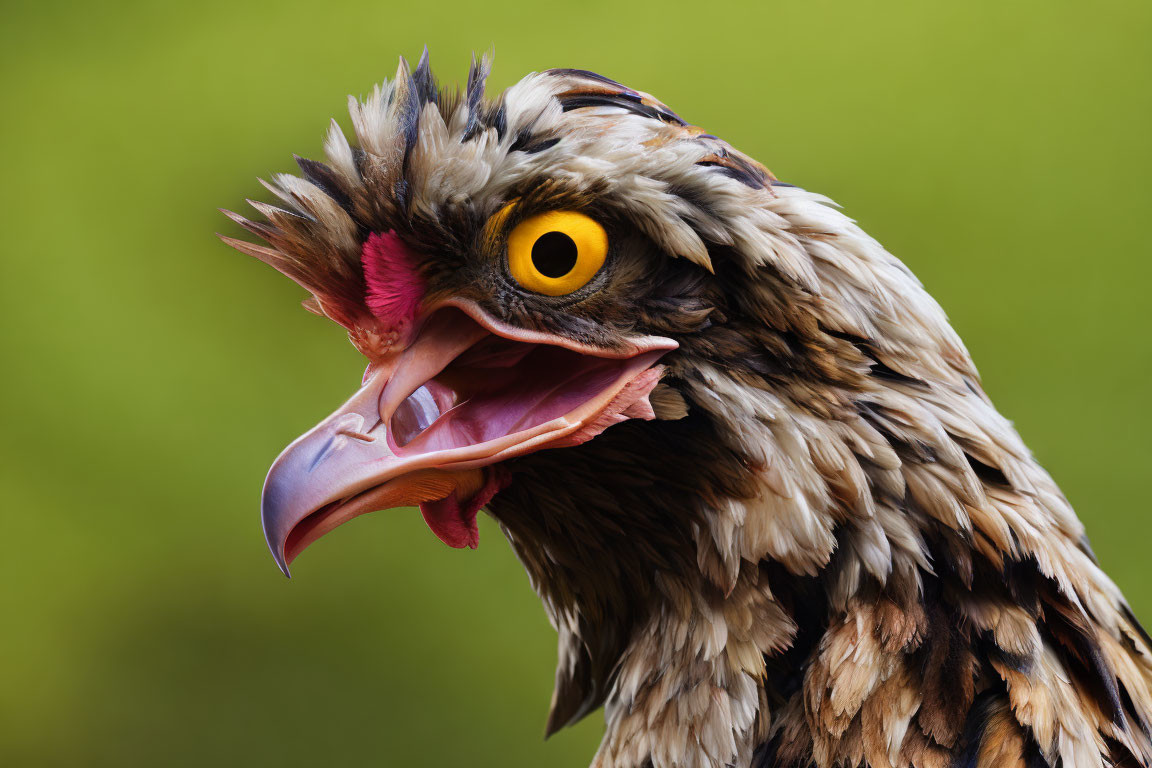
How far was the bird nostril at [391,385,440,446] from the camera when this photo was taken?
0.89 meters

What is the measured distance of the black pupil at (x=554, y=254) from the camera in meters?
0.82

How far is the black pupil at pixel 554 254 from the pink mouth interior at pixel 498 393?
0.08 meters

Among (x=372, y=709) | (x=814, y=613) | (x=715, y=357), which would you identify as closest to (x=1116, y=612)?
(x=814, y=613)

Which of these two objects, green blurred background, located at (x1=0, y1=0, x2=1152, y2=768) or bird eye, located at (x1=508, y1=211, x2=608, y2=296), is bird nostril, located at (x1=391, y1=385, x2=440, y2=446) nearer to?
bird eye, located at (x1=508, y1=211, x2=608, y2=296)

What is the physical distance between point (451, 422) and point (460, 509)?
9 centimetres

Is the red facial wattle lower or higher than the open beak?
higher

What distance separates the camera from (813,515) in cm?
85

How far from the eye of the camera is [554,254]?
0.83 m

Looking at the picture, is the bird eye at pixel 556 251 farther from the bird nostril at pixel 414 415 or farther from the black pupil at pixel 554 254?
the bird nostril at pixel 414 415

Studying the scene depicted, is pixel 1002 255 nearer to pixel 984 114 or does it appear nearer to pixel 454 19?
pixel 984 114

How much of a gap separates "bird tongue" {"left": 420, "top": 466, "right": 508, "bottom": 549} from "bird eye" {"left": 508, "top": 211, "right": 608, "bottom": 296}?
0.58 ft

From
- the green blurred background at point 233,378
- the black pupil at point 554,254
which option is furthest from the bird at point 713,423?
the green blurred background at point 233,378

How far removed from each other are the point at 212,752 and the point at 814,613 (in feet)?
6.94

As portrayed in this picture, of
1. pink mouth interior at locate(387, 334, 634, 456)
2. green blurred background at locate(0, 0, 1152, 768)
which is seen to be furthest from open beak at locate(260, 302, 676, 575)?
green blurred background at locate(0, 0, 1152, 768)
